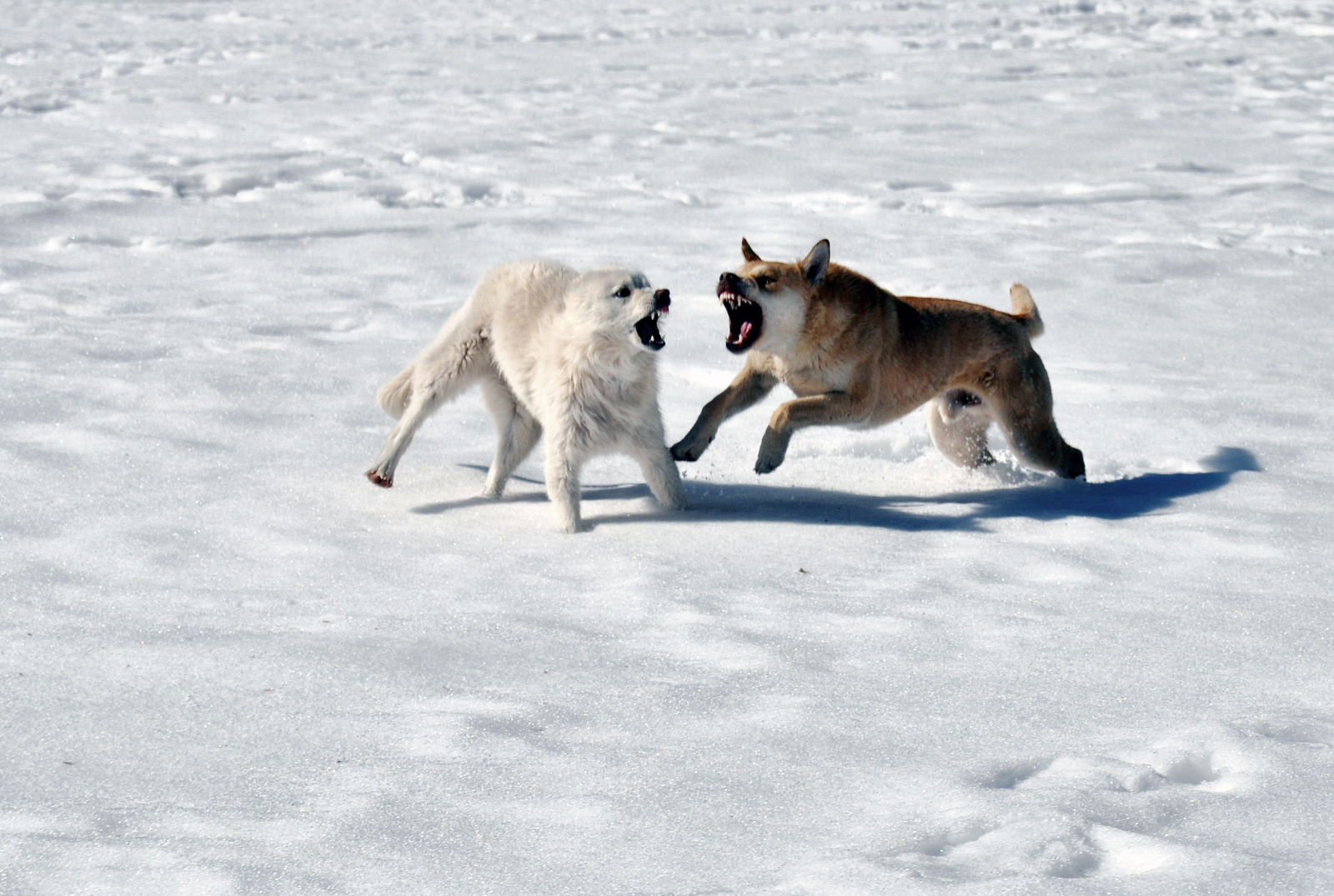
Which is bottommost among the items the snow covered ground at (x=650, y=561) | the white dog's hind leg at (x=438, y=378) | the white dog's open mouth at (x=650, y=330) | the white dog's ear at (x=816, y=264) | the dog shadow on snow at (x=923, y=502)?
the dog shadow on snow at (x=923, y=502)

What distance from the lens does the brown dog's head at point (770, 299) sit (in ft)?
16.0

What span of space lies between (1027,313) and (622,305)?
1970mm

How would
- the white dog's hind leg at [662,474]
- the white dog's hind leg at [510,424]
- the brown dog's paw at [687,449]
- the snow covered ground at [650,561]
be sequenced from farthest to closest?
the white dog's hind leg at [510,424], the brown dog's paw at [687,449], the white dog's hind leg at [662,474], the snow covered ground at [650,561]

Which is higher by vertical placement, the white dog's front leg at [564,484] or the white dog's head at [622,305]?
the white dog's head at [622,305]

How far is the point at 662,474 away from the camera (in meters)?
4.86

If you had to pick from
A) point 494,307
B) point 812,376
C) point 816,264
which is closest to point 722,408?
point 812,376

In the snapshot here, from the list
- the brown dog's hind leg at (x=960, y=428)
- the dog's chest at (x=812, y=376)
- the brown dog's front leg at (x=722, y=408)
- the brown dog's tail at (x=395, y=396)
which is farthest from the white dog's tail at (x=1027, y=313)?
the brown dog's tail at (x=395, y=396)

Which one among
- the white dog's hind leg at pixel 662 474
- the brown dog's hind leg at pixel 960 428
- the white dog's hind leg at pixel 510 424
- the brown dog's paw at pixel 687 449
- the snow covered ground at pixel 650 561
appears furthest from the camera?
the brown dog's hind leg at pixel 960 428

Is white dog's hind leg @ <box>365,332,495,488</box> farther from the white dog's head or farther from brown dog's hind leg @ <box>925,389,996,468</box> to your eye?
brown dog's hind leg @ <box>925,389,996,468</box>

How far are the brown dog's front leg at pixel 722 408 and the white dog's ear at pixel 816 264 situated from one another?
44 cm

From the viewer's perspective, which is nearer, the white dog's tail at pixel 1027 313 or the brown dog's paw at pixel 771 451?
the brown dog's paw at pixel 771 451

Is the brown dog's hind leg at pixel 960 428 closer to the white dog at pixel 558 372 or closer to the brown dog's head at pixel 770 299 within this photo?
the brown dog's head at pixel 770 299

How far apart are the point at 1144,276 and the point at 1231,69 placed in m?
8.71

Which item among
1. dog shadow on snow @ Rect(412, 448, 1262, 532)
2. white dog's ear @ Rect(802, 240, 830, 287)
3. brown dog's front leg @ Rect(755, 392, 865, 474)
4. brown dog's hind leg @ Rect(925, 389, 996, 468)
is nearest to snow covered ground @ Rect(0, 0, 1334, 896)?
dog shadow on snow @ Rect(412, 448, 1262, 532)
